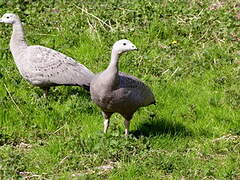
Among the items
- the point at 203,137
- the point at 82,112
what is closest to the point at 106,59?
the point at 82,112

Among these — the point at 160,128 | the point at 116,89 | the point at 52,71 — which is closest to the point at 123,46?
the point at 116,89

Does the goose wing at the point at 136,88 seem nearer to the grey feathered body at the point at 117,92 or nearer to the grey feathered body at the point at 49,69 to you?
the grey feathered body at the point at 117,92

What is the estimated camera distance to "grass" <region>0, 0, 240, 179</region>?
20.3ft

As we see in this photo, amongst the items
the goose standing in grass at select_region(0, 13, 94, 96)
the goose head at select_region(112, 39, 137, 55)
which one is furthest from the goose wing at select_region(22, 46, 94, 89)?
the goose head at select_region(112, 39, 137, 55)

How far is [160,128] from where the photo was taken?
7.23 m

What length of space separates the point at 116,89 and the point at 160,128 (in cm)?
102

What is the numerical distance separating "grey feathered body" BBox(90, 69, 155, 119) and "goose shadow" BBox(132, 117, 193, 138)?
0.43m

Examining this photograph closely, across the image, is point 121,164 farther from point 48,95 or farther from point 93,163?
point 48,95

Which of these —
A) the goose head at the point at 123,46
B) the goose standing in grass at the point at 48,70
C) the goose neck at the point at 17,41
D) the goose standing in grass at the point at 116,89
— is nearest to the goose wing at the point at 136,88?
the goose standing in grass at the point at 116,89

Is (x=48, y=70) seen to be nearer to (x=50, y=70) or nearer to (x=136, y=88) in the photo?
(x=50, y=70)

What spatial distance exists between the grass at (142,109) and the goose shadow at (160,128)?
0.01 meters

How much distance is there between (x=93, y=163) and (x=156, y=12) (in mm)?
5061

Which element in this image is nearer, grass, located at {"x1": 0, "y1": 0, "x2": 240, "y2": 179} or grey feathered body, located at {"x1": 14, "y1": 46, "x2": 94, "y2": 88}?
grass, located at {"x1": 0, "y1": 0, "x2": 240, "y2": 179}

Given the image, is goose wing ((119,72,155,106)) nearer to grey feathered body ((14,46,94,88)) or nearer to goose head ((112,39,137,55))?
goose head ((112,39,137,55))
